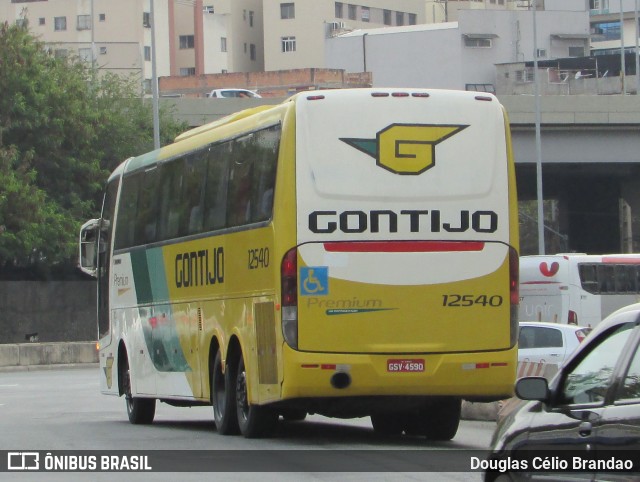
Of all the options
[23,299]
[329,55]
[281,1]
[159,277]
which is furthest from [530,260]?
[281,1]

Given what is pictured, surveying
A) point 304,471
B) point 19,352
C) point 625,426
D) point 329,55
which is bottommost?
point 19,352

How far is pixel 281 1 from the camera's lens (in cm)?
12631

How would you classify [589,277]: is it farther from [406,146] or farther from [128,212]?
[406,146]

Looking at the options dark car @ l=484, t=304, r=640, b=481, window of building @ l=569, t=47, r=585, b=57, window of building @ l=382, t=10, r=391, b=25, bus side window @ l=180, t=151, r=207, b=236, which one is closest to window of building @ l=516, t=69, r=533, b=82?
window of building @ l=569, t=47, r=585, b=57

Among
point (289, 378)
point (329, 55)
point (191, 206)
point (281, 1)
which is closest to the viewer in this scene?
point (289, 378)

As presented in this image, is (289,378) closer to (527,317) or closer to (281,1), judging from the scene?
(527,317)

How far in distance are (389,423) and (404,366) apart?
2.83 m

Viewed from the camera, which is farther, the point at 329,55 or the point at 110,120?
the point at 329,55

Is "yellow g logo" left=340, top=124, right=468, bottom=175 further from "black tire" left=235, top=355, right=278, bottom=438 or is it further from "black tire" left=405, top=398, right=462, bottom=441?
"black tire" left=235, top=355, right=278, bottom=438

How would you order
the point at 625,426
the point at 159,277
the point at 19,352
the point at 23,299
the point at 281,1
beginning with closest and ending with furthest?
1. the point at 625,426
2. the point at 159,277
3. the point at 19,352
4. the point at 23,299
5. the point at 281,1

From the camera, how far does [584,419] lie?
22.3ft

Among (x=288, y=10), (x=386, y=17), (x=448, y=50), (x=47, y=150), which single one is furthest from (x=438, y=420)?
(x=386, y=17)

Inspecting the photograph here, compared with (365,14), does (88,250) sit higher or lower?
lower

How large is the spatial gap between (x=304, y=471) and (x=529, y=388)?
546cm
